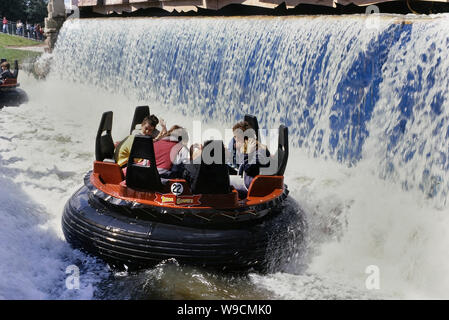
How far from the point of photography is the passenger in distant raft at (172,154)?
A: 4.70 metres

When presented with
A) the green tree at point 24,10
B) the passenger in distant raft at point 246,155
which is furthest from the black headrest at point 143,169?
the green tree at point 24,10

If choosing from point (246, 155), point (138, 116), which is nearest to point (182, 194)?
point (246, 155)

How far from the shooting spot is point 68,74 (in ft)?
55.8

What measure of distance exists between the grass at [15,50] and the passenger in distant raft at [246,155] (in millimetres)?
18919

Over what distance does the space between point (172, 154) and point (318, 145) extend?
3.60 metres

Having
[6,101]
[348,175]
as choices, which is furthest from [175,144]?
[6,101]

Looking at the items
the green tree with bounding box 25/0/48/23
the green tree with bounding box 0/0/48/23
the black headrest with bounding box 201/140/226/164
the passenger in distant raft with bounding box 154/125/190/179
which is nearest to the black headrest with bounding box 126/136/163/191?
the passenger in distant raft with bounding box 154/125/190/179

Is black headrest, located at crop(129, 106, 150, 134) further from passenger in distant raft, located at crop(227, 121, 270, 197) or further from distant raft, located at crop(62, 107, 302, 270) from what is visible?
passenger in distant raft, located at crop(227, 121, 270, 197)

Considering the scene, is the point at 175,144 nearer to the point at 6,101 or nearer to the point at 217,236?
the point at 217,236

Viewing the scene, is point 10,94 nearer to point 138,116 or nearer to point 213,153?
point 138,116

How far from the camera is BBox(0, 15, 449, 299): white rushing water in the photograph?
475 centimetres

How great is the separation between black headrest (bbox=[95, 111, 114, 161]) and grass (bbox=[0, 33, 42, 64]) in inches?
694

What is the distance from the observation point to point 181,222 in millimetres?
4477
